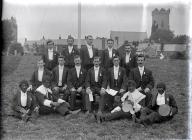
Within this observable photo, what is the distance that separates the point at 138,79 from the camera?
227 inches

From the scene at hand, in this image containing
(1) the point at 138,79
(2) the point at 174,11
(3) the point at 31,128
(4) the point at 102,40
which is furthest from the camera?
(4) the point at 102,40

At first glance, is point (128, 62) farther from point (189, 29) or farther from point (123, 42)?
point (189, 29)

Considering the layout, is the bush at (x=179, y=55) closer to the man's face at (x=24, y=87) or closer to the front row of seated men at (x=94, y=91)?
the front row of seated men at (x=94, y=91)

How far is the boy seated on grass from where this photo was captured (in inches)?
204

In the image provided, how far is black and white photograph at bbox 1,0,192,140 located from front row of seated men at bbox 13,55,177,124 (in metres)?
0.02

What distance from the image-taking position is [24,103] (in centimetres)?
540

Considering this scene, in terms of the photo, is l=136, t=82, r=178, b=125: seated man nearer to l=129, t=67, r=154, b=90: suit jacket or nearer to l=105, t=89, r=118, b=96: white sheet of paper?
l=129, t=67, r=154, b=90: suit jacket

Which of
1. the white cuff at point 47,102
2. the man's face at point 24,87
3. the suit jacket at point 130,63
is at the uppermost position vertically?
the suit jacket at point 130,63

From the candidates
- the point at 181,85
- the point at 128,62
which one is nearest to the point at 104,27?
the point at 128,62

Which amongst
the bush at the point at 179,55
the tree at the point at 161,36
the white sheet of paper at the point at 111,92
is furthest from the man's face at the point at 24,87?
the tree at the point at 161,36

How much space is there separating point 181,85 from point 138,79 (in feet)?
2.41

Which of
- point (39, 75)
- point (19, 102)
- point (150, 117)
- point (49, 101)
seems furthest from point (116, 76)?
point (19, 102)

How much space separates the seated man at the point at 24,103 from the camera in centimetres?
535

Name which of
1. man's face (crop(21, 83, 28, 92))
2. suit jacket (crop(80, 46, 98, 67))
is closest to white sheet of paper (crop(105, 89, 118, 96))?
suit jacket (crop(80, 46, 98, 67))
